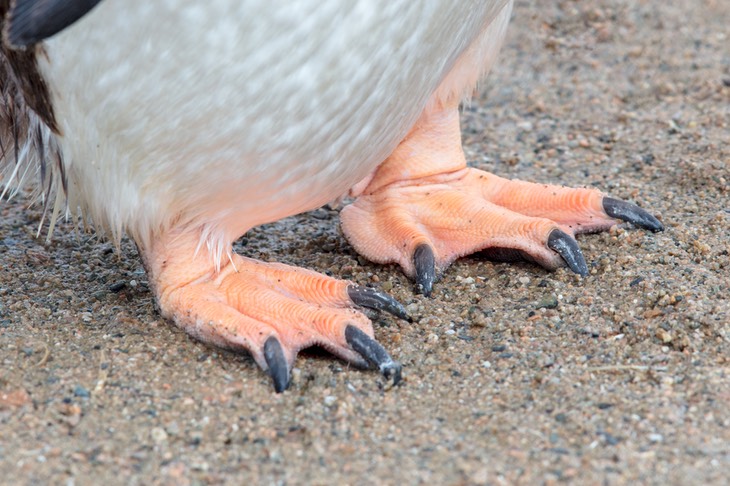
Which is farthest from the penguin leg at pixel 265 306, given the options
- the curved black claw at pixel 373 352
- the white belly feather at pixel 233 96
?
the white belly feather at pixel 233 96

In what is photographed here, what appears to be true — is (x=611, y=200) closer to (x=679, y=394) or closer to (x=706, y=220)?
(x=706, y=220)

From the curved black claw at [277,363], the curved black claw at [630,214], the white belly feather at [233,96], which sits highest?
the white belly feather at [233,96]

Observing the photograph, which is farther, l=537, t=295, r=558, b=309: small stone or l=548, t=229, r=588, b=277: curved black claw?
l=548, t=229, r=588, b=277: curved black claw

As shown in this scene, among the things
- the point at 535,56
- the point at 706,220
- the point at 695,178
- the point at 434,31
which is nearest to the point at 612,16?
the point at 535,56

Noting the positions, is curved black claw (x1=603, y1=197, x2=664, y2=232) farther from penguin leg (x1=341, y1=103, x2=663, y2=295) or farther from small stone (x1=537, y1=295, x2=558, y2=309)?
small stone (x1=537, y1=295, x2=558, y2=309)

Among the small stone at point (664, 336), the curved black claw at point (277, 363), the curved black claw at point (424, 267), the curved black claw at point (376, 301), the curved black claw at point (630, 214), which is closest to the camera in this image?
the curved black claw at point (277, 363)

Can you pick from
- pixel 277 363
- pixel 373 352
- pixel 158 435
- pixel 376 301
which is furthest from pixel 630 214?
pixel 158 435

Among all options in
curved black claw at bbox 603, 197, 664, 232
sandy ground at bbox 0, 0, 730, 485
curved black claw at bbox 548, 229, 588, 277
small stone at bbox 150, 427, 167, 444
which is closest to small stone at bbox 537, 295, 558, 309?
sandy ground at bbox 0, 0, 730, 485

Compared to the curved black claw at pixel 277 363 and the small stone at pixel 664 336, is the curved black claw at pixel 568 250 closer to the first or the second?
the small stone at pixel 664 336
